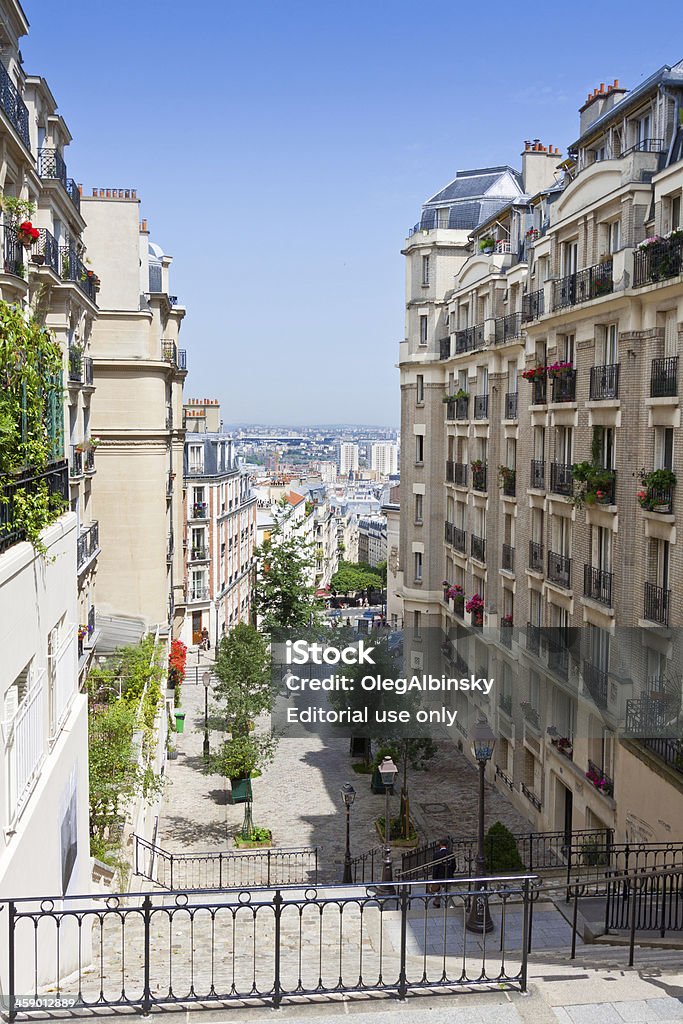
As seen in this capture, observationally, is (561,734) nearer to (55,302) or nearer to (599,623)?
(599,623)

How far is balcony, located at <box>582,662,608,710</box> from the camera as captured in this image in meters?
21.1

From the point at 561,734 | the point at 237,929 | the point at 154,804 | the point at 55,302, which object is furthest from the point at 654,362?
the point at 154,804

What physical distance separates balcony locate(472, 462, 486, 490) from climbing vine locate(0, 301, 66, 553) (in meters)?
21.0

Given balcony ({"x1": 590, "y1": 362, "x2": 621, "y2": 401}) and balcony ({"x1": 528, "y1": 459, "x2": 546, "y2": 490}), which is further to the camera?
balcony ({"x1": 528, "y1": 459, "x2": 546, "y2": 490})

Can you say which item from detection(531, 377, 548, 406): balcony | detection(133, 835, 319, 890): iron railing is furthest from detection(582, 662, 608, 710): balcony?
detection(133, 835, 319, 890): iron railing

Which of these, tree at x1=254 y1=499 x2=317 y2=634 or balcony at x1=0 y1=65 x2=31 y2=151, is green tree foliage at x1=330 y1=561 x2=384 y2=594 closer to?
tree at x1=254 y1=499 x2=317 y2=634

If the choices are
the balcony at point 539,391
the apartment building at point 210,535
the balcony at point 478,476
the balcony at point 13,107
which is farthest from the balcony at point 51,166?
the apartment building at point 210,535

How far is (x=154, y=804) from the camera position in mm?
26422

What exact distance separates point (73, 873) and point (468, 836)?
15249 millimetres

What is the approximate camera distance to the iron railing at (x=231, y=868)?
23562mm

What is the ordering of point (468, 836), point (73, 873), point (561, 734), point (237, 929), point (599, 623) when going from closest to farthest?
1. point (73, 873)
2. point (237, 929)
3. point (599, 623)
4. point (561, 734)
5. point (468, 836)

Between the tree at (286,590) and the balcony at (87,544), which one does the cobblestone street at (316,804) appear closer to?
the balcony at (87,544)

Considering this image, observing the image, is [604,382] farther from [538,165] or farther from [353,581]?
[353,581]

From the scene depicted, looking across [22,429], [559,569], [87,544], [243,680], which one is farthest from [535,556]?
[22,429]
